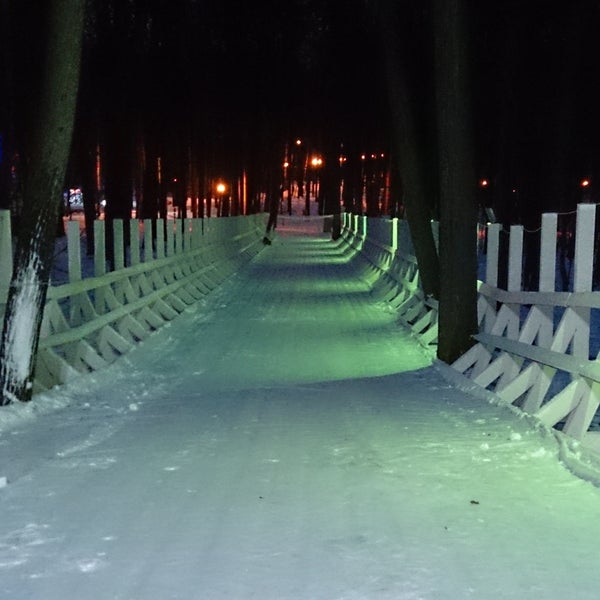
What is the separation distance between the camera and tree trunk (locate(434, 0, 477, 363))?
1129 cm

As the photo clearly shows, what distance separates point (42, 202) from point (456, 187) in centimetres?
544

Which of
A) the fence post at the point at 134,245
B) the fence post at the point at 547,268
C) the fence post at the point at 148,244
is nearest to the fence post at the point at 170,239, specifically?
the fence post at the point at 148,244

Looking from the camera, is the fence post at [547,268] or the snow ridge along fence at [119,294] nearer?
the fence post at [547,268]

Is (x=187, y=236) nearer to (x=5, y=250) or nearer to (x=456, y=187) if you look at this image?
(x=456, y=187)

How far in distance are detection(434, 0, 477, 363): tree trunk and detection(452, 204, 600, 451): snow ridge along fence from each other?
0.95 ft

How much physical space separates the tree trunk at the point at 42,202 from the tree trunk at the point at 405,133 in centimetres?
851

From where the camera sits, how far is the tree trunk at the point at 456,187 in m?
11.3

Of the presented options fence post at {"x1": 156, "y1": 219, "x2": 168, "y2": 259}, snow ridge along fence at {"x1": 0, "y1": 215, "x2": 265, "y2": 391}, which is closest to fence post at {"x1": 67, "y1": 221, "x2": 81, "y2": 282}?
snow ridge along fence at {"x1": 0, "y1": 215, "x2": 265, "y2": 391}

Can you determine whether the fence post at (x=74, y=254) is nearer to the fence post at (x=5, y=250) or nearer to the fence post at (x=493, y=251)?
the fence post at (x=5, y=250)

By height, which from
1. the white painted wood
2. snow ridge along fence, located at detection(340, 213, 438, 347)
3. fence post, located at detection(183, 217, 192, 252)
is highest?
the white painted wood

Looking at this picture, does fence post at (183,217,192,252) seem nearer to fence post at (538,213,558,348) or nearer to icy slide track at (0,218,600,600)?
icy slide track at (0,218,600,600)

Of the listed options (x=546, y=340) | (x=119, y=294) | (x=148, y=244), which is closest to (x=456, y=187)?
(x=546, y=340)

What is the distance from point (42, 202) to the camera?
8570mm

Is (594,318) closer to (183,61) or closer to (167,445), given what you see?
(167,445)
